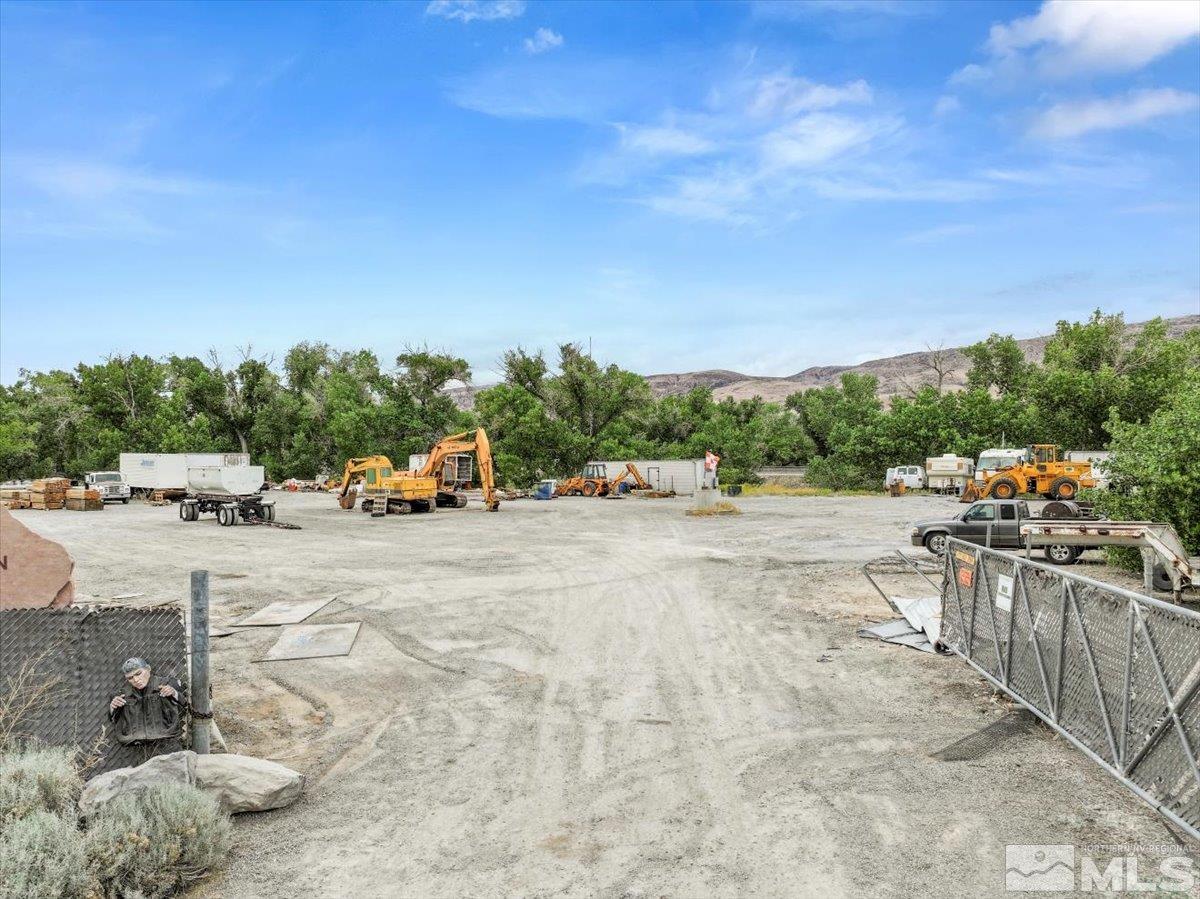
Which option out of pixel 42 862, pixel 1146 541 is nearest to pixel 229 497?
pixel 42 862

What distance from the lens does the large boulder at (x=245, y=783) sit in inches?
254

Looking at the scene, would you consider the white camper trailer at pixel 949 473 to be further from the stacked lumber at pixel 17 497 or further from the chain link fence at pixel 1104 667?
the stacked lumber at pixel 17 497

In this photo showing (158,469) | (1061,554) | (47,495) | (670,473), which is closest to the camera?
(1061,554)

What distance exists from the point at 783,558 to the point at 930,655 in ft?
31.7

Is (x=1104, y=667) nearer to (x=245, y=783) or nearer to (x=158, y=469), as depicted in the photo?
(x=245, y=783)

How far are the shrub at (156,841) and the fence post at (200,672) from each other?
1550 mm

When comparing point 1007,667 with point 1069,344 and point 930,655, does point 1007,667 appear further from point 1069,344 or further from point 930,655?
point 1069,344

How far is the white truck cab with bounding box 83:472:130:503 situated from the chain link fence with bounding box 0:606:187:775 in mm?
48033

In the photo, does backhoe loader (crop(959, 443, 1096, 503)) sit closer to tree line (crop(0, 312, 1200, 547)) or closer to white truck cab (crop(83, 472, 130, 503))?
tree line (crop(0, 312, 1200, 547))

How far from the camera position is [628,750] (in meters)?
7.93

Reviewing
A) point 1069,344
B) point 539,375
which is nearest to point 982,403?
point 1069,344
